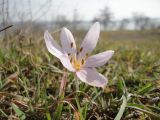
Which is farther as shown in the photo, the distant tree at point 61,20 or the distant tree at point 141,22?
the distant tree at point 141,22

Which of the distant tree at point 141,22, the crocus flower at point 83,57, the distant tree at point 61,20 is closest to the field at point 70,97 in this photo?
the crocus flower at point 83,57

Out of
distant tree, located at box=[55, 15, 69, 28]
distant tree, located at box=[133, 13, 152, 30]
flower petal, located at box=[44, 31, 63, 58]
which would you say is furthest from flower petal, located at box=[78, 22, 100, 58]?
distant tree, located at box=[133, 13, 152, 30]

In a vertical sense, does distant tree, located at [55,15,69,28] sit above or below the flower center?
below

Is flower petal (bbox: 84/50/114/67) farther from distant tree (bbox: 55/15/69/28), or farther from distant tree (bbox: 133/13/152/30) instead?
distant tree (bbox: 133/13/152/30)

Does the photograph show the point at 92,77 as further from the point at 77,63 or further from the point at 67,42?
the point at 67,42

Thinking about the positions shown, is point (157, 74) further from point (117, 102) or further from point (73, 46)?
point (73, 46)

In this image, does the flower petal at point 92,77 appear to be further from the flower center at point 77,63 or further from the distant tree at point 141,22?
the distant tree at point 141,22
